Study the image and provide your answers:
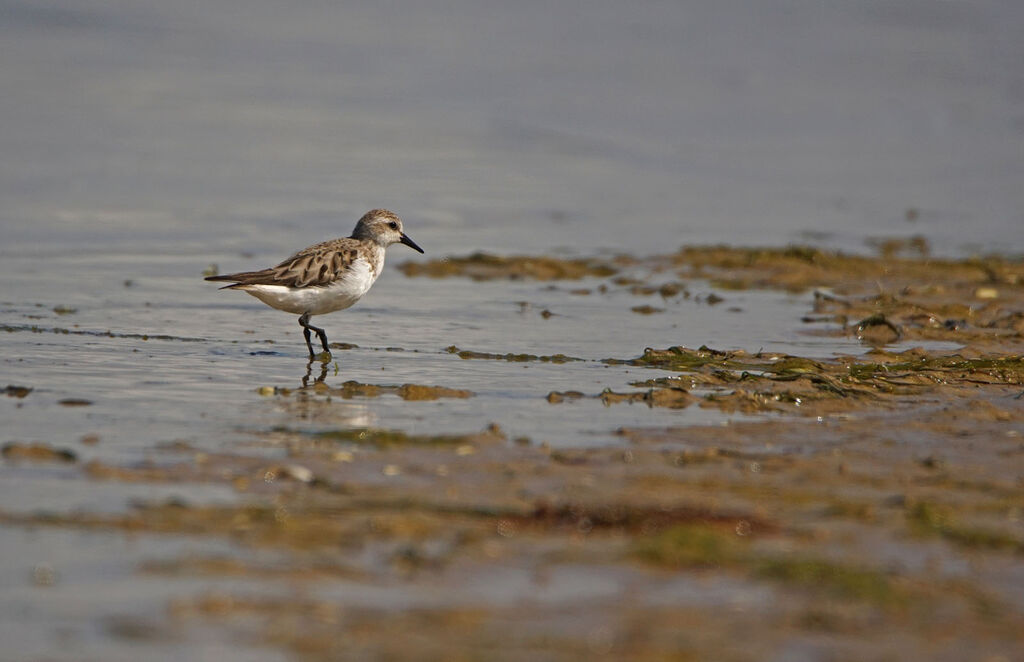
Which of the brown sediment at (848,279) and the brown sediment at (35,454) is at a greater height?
the brown sediment at (848,279)

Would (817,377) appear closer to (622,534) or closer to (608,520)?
(608,520)

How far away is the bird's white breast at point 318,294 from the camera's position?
934cm

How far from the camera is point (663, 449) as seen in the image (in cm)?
628

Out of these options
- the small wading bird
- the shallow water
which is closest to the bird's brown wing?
the small wading bird

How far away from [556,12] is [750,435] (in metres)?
27.5

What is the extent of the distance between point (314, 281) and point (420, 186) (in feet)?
27.5

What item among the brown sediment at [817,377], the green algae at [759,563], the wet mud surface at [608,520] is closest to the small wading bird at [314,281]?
the wet mud surface at [608,520]

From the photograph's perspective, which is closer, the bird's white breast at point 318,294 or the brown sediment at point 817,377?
the brown sediment at point 817,377

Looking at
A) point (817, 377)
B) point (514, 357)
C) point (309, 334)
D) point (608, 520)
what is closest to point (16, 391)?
point (309, 334)

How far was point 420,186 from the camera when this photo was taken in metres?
17.6

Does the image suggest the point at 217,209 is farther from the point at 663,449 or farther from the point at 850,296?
the point at 663,449

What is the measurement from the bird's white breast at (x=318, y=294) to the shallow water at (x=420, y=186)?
0.31 metres

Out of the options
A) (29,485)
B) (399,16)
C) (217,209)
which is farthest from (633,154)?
(29,485)

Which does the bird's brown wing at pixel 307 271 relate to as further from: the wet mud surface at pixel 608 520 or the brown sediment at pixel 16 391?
the brown sediment at pixel 16 391
